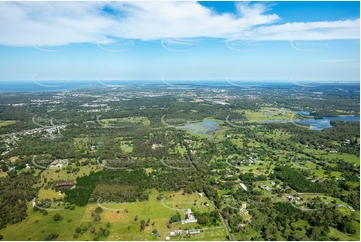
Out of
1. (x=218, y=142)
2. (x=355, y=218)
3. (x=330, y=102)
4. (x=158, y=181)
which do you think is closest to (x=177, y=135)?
(x=218, y=142)

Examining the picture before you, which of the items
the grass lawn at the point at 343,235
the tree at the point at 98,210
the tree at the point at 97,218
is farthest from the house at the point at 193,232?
the grass lawn at the point at 343,235

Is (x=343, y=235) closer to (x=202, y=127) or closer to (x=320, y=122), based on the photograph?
(x=202, y=127)

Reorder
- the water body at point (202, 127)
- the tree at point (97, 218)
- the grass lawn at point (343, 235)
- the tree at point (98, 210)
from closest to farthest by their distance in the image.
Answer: the grass lawn at point (343, 235) < the tree at point (97, 218) < the tree at point (98, 210) < the water body at point (202, 127)

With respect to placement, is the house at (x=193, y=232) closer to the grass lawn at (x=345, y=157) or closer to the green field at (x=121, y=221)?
the green field at (x=121, y=221)

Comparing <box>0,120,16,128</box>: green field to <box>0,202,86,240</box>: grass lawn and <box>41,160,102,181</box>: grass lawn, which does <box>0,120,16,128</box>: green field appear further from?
<box>0,202,86,240</box>: grass lawn

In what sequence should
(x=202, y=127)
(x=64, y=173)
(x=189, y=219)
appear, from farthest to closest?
(x=202, y=127) → (x=64, y=173) → (x=189, y=219)

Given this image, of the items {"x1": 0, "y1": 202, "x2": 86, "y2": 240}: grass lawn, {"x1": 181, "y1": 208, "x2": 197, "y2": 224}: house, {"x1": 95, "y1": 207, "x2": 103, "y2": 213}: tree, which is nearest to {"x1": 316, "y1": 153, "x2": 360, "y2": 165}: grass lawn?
{"x1": 181, "y1": 208, "x2": 197, "y2": 224}: house

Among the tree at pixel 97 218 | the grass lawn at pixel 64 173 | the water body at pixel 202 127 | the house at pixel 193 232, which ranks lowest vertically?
the grass lawn at pixel 64 173

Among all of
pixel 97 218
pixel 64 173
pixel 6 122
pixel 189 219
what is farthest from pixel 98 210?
pixel 6 122

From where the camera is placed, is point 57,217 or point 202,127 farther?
point 202,127
